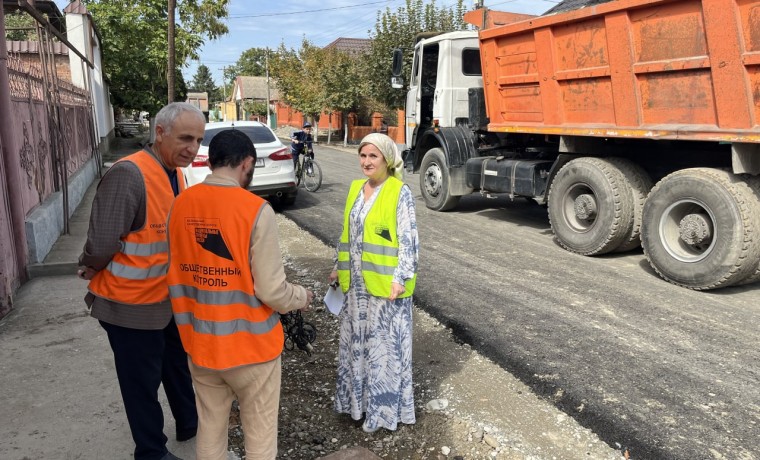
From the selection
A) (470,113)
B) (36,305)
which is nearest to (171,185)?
(36,305)

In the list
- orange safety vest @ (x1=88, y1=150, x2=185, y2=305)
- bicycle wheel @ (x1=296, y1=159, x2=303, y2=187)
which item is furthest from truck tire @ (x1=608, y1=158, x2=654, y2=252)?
bicycle wheel @ (x1=296, y1=159, x2=303, y2=187)

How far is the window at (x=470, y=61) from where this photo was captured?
31.4 ft

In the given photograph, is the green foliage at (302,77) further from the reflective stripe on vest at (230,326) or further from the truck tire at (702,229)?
the reflective stripe on vest at (230,326)

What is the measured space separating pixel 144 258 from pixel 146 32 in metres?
23.3

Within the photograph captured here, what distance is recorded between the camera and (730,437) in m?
3.03

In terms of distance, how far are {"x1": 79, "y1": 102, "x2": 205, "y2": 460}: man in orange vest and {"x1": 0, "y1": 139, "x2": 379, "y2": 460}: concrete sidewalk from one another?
2.11 feet

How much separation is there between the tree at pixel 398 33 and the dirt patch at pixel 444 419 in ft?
72.4

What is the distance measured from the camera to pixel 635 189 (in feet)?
21.3

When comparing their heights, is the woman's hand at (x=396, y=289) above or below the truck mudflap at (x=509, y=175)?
below

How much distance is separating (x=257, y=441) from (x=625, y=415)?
6.98 feet

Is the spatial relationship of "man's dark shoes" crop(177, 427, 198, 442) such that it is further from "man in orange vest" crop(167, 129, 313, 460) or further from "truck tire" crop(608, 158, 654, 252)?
"truck tire" crop(608, 158, 654, 252)

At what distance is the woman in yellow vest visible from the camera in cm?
304

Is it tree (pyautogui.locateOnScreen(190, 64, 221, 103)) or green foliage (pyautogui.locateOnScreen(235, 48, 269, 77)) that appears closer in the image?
green foliage (pyautogui.locateOnScreen(235, 48, 269, 77))

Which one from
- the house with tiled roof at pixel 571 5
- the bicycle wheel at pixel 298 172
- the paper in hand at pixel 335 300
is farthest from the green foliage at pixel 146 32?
the paper in hand at pixel 335 300
